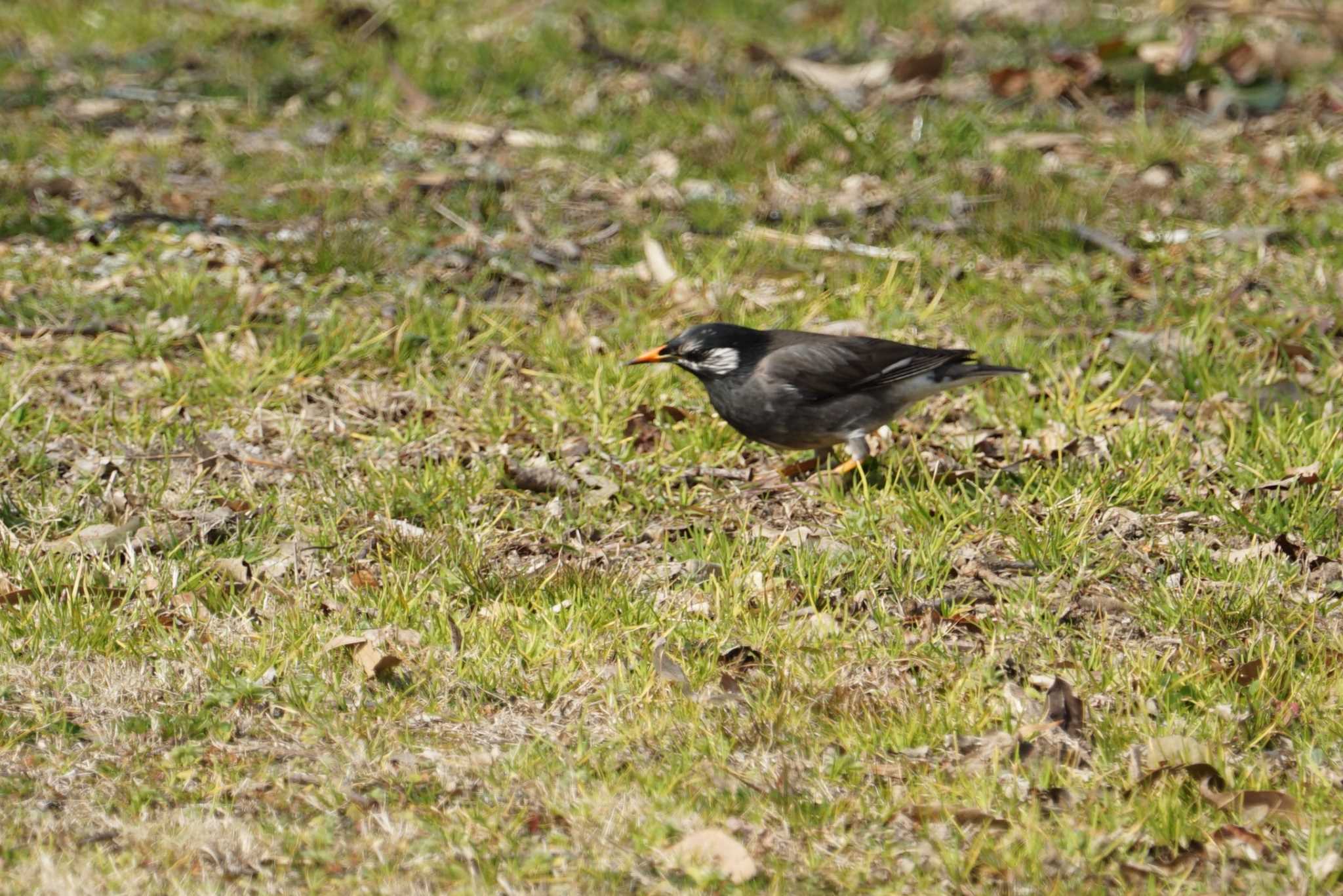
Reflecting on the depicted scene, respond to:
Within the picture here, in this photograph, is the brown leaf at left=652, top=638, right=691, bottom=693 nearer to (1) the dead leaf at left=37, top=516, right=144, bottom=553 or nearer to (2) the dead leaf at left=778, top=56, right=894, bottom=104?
(1) the dead leaf at left=37, top=516, right=144, bottom=553

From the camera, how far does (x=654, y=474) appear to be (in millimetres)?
6027

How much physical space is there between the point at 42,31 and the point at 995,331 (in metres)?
7.81

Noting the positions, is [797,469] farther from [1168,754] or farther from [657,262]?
[1168,754]

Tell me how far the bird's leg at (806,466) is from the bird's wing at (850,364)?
14.8 inches

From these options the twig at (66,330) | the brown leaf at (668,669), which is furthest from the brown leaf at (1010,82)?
the brown leaf at (668,669)

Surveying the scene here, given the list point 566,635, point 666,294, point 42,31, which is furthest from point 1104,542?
point 42,31

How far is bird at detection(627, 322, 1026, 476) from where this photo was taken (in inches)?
234

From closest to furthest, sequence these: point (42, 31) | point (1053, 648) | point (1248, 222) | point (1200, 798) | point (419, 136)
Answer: point (1200, 798), point (1053, 648), point (1248, 222), point (419, 136), point (42, 31)

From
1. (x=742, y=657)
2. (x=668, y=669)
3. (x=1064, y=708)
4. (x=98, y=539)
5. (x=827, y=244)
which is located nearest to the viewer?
(x=1064, y=708)

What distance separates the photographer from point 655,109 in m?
9.55

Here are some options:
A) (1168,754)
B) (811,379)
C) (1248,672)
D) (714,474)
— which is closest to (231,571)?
(714,474)

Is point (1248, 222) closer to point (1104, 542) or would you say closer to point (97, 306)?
point (1104, 542)

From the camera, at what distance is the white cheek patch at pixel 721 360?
602 cm

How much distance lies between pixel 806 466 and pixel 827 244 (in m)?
1.88
